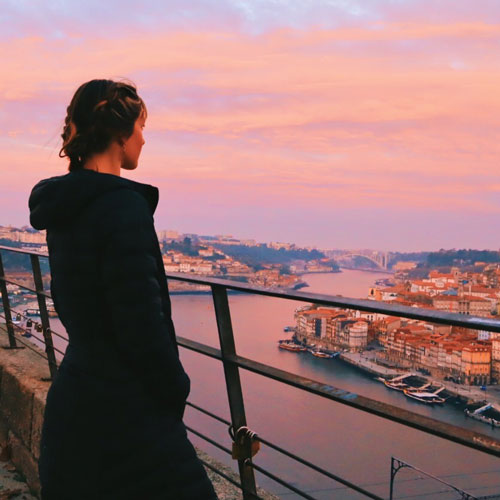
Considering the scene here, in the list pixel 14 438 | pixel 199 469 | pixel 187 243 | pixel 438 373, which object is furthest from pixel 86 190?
pixel 187 243

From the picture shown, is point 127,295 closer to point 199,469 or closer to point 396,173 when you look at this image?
point 199,469

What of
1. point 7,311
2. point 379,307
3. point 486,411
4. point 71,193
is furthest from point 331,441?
point 71,193

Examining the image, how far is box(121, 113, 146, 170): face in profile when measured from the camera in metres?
1.10

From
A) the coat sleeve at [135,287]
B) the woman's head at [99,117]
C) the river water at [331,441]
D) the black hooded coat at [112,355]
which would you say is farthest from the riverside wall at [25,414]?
the river water at [331,441]

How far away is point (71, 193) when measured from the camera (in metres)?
1.00

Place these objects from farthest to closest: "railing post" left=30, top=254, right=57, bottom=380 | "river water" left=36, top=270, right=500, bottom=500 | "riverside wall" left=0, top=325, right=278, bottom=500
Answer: "river water" left=36, top=270, right=500, bottom=500
"railing post" left=30, top=254, right=57, bottom=380
"riverside wall" left=0, top=325, right=278, bottom=500

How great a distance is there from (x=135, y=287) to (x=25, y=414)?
2.30 m

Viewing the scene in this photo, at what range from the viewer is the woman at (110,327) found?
949mm

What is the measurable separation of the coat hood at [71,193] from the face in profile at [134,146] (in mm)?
98

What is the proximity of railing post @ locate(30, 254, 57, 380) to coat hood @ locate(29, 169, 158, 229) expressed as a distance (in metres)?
2.08

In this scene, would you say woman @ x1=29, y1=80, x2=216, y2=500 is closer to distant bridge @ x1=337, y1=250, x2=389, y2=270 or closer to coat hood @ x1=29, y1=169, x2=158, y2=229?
coat hood @ x1=29, y1=169, x2=158, y2=229

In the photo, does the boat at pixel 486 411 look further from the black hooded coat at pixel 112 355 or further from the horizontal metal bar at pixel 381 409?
the black hooded coat at pixel 112 355

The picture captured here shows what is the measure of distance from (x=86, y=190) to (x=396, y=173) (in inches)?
2471

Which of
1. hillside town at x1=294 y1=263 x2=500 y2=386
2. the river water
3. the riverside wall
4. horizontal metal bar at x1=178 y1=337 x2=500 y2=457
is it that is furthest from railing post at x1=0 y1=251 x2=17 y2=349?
the river water
